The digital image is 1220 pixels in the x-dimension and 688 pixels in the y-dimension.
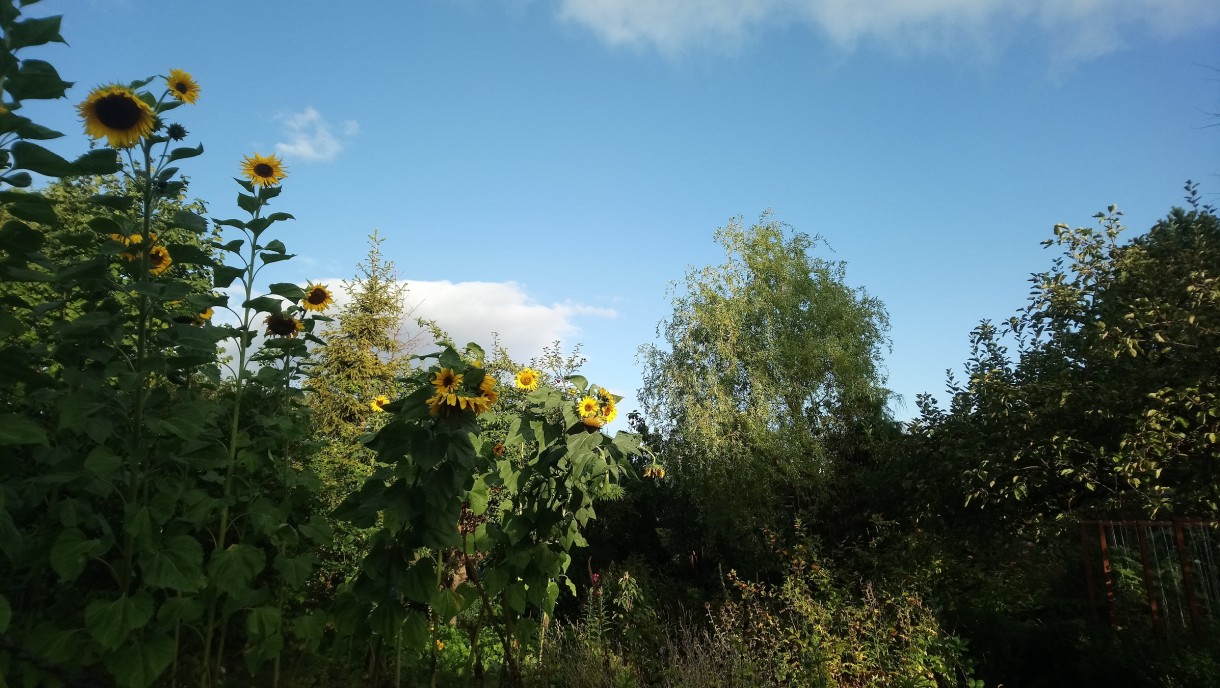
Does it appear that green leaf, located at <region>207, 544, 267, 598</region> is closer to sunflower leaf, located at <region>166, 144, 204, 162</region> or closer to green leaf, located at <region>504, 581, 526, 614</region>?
green leaf, located at <region>504, 581, 526, 614</region>

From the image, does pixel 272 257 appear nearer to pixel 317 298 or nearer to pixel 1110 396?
pixel 317 298

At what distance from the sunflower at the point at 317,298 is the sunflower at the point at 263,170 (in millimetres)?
533

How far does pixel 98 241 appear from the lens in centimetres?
261

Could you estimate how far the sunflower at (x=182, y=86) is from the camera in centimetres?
283

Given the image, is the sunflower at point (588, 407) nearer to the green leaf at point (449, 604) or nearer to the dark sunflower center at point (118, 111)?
the green leaf at point (449, 604)

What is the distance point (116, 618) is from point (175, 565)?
8.4 inches

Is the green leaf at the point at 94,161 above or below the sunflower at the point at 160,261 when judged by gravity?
above

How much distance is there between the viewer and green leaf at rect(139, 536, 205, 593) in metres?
2.26

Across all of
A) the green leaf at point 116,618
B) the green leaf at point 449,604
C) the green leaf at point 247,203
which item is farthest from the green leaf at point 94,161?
the green leaf at point 449,604

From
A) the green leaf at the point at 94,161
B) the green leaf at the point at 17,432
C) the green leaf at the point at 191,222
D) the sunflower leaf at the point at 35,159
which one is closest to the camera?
the green leaf at the point at 17,432

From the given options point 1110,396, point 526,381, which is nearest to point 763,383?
point 1110,396

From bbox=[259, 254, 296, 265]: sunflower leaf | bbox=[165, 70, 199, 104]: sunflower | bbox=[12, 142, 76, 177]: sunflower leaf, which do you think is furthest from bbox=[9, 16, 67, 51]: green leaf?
bbox=[259, 254, 296, 265]: sunflower leaf

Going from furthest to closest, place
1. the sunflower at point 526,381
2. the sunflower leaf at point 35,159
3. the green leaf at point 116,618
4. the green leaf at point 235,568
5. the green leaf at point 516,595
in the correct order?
1. the sunflower at point 526,381
2. the green leaf at point 516,595
3. the green leaf at point 235,568
4. the green leaf at point 116,618
5. the sunflower leaf at point 35,159

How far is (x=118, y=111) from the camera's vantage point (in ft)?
8.18
